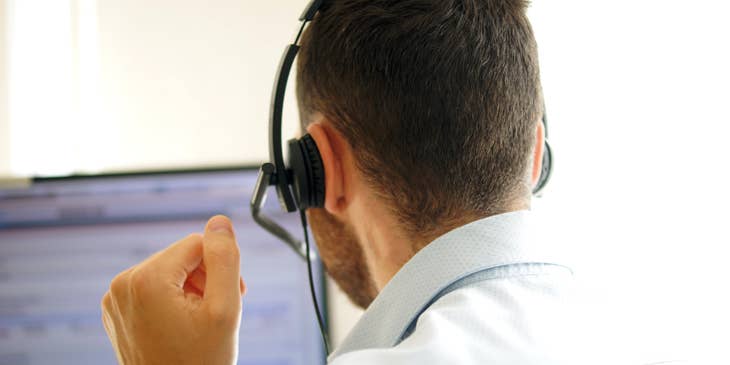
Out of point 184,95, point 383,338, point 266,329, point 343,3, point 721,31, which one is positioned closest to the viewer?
point 383,338

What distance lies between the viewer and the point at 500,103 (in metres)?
0.60

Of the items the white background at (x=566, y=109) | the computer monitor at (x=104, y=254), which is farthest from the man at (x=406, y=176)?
the computer monitor at (x=104, y=254)

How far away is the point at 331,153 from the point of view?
63 cm

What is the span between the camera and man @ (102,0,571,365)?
0.53 m

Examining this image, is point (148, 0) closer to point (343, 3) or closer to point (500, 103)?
point (343, 3)

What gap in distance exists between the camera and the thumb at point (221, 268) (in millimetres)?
573

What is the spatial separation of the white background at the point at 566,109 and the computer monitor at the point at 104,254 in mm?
98

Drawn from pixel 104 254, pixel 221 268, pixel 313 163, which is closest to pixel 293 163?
pixel 313 163

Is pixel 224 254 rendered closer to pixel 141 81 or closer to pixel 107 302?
pixel 107 302

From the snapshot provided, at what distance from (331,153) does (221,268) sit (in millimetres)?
147

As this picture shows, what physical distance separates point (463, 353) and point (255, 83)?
83 cm

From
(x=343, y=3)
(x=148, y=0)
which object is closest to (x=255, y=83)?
(x=148, y=0)

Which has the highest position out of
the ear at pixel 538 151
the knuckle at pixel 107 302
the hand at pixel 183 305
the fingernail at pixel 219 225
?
the ear at pixel 538 151

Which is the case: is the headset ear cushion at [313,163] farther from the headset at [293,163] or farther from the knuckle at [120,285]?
the knuckle at [120,285]
